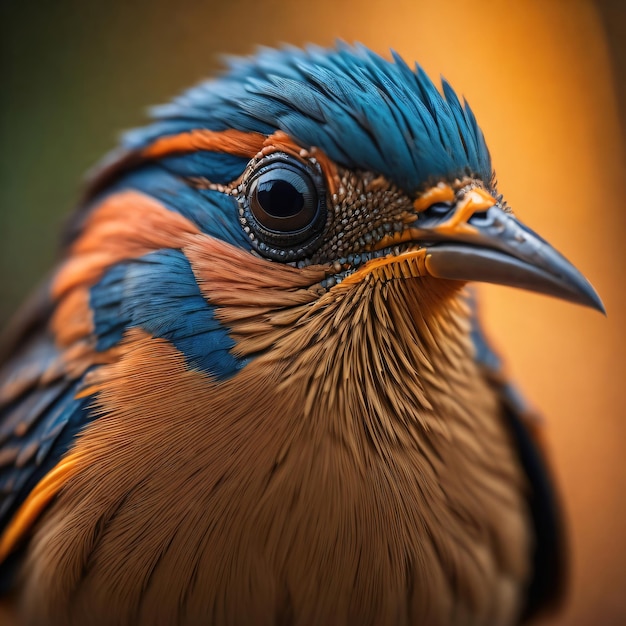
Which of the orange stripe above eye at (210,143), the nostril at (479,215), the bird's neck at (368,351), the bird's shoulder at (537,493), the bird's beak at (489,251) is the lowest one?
the bird's shoulder at (537,493)

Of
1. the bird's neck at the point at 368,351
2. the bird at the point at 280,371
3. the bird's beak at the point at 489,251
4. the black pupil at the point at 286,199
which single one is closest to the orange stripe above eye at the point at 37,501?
the bird at the point at 280,371

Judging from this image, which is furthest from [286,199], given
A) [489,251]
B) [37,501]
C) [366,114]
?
[37,501]

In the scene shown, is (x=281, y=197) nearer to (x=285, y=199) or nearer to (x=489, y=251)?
(x=285, y=199)

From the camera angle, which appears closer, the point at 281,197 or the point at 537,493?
the point at 281,197

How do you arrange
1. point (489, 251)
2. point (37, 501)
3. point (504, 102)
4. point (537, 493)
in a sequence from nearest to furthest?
point (489, 251)
point (37, 501)
point (504, 102)
point (537, 493)


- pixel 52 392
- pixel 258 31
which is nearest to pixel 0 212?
pixel 52 392

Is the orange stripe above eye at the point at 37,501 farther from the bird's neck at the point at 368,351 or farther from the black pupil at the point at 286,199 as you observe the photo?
the black pupil at the point at 286,199

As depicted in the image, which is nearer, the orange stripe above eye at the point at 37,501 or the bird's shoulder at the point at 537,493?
the orange stripe above eye at the point at 37,501
